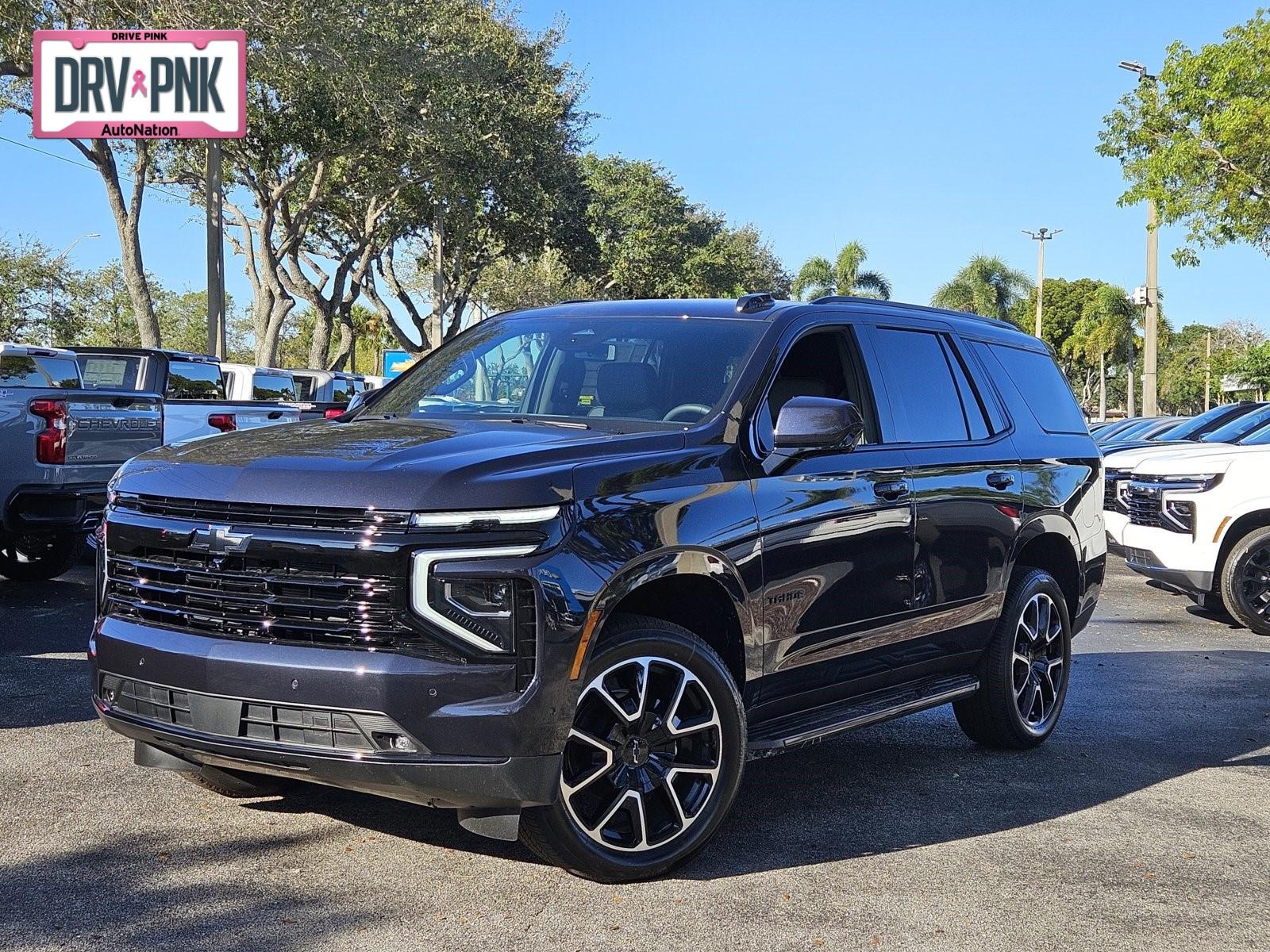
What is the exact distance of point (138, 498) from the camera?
4664 millimetres

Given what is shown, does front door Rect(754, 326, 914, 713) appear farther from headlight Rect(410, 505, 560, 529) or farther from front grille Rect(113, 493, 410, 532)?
front grille Rect(113, 493, 410, 532)

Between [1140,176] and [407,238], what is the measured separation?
22633 millimetres

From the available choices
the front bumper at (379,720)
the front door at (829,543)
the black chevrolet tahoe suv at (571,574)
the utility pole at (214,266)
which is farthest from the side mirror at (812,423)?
the utility pole at (214,266)

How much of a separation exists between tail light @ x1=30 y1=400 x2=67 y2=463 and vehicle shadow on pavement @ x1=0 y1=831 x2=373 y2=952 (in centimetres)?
654

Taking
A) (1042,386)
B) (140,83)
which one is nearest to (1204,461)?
(1042,386)

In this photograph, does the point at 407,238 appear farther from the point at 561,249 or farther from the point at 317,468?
the point at 317,468

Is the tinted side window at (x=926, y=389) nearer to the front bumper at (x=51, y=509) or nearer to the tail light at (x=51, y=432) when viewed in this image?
the front bumper at (x=51, y=509)

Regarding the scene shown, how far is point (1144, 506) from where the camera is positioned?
11.6 m

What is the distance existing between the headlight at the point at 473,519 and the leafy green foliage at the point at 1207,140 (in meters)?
26.2

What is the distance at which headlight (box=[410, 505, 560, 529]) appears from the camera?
4.15m

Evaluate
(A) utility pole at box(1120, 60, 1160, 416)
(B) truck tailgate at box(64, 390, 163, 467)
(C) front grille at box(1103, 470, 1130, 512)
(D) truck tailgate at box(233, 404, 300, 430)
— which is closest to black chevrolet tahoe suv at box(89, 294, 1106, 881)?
(B) truck tailgate at box(64, 390, 163, 467)

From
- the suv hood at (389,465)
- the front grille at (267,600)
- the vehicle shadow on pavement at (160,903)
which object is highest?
the suv hood at (389,465)

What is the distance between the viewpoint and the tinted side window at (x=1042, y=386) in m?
7.13

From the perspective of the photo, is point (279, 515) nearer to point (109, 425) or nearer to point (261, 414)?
point (109, 425)
